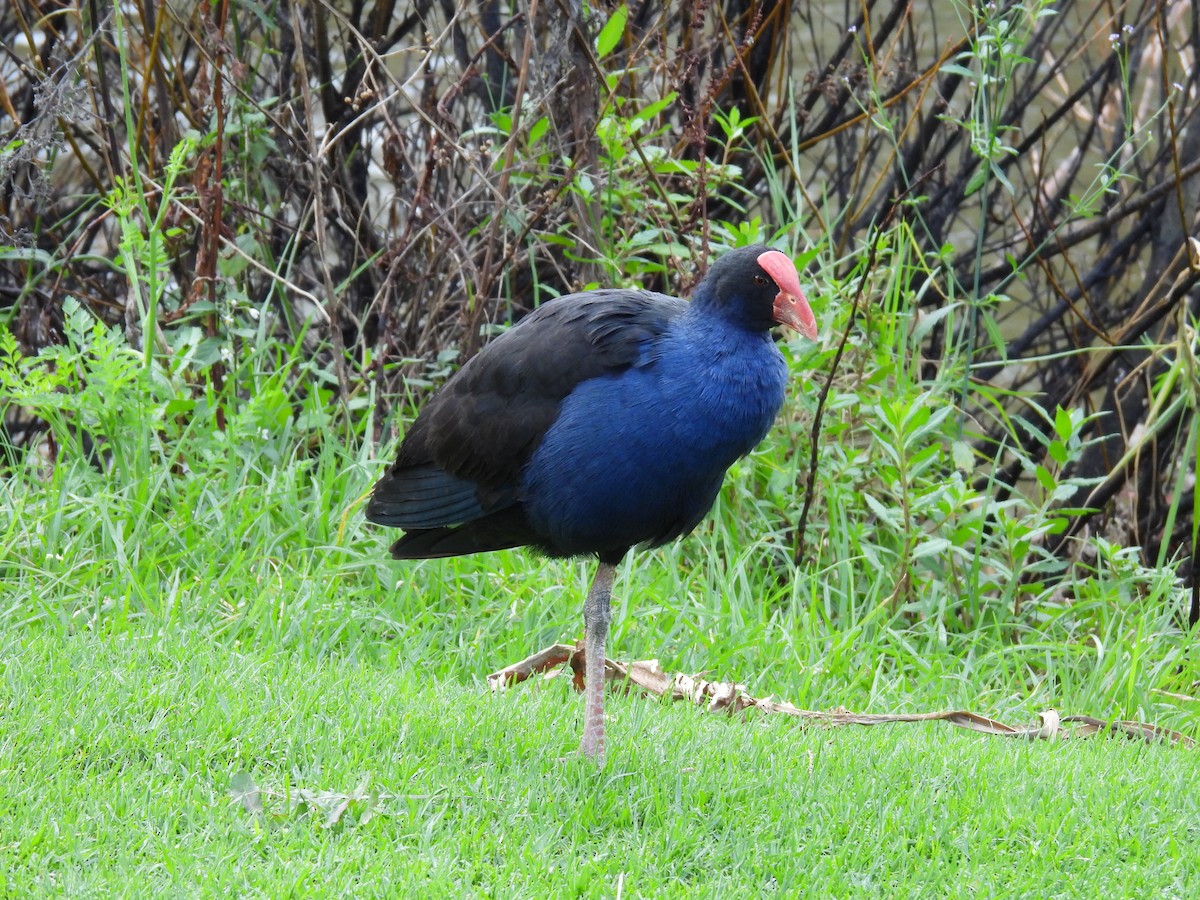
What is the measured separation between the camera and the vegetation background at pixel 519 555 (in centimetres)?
290

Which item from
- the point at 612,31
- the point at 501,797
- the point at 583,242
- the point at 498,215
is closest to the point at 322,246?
the point at 498,215

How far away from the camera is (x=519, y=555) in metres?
4.71

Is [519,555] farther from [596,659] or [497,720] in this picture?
[596,659]

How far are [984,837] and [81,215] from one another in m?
4.90

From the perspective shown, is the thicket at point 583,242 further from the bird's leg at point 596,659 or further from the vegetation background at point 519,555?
the bird's leg at point 596,659

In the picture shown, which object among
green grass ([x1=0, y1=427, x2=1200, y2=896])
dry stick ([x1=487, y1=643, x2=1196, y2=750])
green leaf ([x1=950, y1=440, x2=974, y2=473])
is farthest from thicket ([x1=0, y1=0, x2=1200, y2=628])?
dry stick ([x1=487, y1=643, x2=1196, y2=750])

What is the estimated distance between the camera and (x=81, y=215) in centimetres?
614

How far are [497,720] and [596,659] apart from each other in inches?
12.8

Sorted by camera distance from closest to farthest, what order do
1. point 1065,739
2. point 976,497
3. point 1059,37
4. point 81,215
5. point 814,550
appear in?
point 1065,739 → point 976,497 → point 814,550 → point 81,215 → point 1059,37

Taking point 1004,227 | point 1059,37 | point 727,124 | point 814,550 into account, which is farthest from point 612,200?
point 1059,37

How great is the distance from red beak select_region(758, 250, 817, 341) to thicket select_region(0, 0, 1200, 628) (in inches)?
54.4

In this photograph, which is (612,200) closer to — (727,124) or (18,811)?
(727,124)

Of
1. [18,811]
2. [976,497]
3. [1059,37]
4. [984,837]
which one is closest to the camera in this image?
[18,811]

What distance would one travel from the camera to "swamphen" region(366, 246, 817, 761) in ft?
10.0
